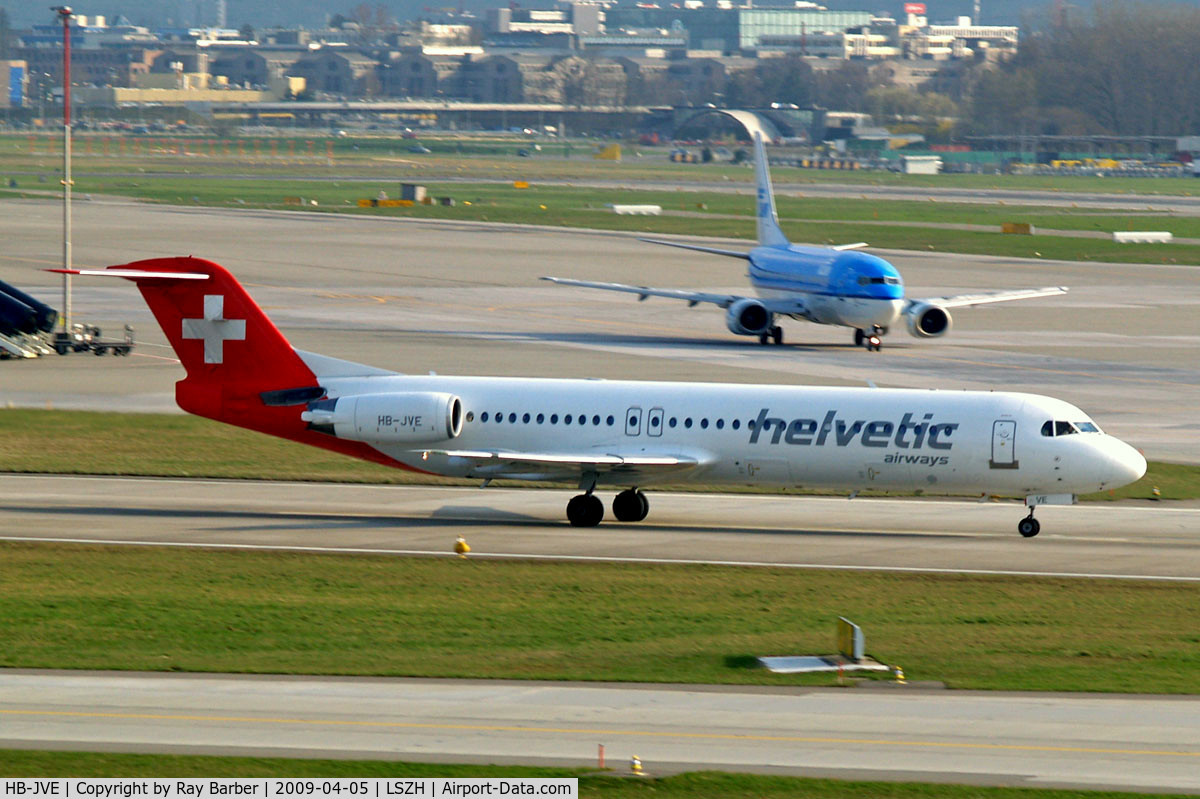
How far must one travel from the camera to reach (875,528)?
3988 centimetres

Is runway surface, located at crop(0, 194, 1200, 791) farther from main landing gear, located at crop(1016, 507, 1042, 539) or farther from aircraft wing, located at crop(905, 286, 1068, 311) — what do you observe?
aircraft wing, located at crop(905, 286, 1068, 311)

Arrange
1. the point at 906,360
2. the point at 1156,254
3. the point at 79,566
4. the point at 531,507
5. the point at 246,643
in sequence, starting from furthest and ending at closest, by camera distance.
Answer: the point at 1156,254, the point at 906,360, the point at 531,507, the point at 79,566, the point at 246,643

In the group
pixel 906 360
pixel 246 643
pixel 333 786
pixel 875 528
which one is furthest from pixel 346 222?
pixel 333 786

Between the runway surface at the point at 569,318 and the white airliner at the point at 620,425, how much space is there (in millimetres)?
12864

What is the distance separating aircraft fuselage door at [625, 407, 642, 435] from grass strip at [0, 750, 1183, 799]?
19.6 m

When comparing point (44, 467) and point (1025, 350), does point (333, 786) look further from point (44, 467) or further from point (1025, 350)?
point (1025, 350)

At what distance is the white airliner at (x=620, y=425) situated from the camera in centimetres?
3800

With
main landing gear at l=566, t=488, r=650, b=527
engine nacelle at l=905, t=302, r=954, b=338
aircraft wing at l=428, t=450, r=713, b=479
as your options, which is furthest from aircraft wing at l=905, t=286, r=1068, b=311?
aircraft wing at l=428, t=450, r=713, b=479

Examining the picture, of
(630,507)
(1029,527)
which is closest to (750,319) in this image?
(630,507)

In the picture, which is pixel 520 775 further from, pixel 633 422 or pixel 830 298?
pixel 830 298

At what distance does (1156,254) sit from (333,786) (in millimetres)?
105324

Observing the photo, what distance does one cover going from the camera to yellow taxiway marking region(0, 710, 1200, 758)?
21.5 metres

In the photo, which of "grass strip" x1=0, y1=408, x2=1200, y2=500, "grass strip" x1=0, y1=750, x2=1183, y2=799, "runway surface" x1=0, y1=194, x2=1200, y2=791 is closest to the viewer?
"grass strip" x1=0, y1=750, x2=1183, y2=799

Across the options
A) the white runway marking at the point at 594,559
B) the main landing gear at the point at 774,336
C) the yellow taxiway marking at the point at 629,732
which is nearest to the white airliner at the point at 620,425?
the white runway marking at the point at 594,559
